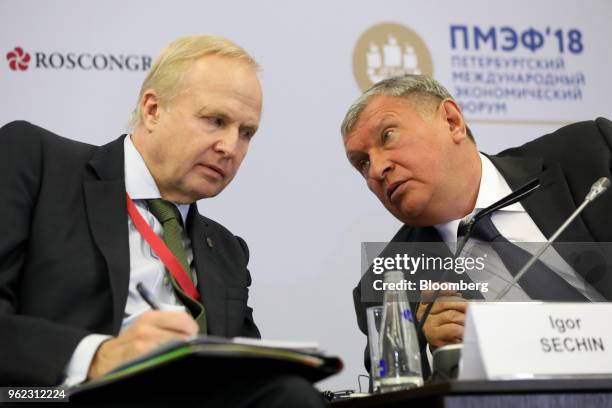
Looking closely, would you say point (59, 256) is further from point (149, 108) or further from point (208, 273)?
point (149, 108)

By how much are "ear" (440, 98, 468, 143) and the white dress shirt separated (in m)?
0.94

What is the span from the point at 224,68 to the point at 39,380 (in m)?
1.05

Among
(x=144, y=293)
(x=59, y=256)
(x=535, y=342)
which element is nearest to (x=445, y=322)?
(x=535, y=342)

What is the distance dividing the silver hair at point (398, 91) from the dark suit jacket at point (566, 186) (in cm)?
32

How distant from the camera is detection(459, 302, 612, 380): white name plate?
1527 millimetres

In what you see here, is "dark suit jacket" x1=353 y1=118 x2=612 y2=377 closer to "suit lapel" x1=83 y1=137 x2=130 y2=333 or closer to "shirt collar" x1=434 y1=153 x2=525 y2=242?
"shirt collar" x1=434 y1=153 x2=525 y2=242

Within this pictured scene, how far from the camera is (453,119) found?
281 cm

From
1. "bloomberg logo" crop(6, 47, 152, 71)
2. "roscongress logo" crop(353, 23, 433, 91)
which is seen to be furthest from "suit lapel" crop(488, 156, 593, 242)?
"bloomberg logo" crop(6, 47, 152, 71)

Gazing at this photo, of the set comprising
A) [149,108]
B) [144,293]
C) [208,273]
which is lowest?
[144,293]

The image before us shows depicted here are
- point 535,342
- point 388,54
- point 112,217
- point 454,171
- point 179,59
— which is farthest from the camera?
point 388,54

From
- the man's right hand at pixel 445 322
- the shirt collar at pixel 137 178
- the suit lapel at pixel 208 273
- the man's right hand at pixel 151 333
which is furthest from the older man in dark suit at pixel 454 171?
the man's right hand at pixel 151 333

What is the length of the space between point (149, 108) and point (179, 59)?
6.6 inches

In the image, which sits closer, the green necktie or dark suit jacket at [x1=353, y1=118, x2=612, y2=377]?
the green necktie

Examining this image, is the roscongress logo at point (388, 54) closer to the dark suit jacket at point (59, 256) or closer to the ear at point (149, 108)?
the ear at point (149, 108)
